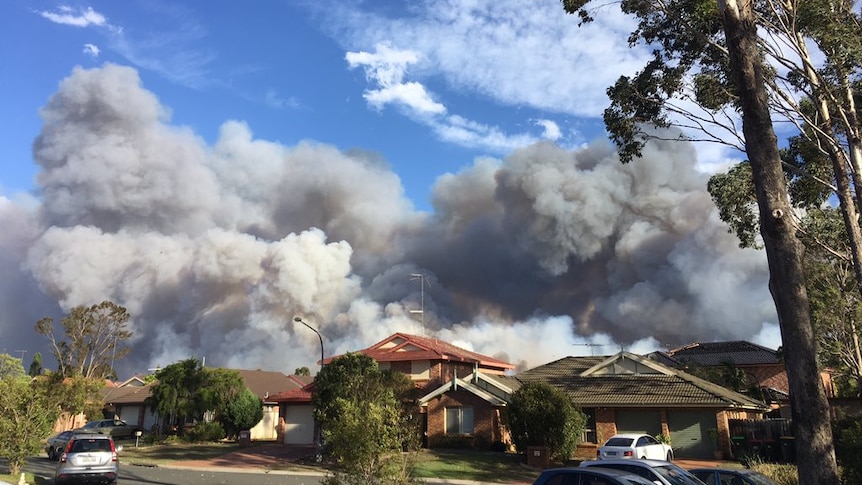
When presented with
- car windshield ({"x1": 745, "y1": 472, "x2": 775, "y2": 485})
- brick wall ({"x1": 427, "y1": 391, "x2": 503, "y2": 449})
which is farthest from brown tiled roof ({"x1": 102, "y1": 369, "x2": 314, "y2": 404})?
car windshield ({"x1": 745, "y1": 472, "x2": 775, "y2": 485})

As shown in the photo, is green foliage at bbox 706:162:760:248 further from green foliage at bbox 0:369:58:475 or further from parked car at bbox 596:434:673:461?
green foliage at bbox 0:369:58:475

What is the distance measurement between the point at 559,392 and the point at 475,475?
619cm

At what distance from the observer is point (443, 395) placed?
34312 millimetres

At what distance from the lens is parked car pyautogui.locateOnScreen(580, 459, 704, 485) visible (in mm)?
11805

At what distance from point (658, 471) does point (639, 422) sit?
2038cm

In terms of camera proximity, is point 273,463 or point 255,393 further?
point 255,393

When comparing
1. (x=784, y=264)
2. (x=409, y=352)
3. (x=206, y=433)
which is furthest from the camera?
(x=206, y=433)

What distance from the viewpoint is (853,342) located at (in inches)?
1145

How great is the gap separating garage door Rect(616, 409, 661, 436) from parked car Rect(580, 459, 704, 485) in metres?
19.3

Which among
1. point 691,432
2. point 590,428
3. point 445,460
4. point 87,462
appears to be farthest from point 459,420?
point 87,462

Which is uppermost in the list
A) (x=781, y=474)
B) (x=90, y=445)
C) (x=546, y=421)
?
(x=90, y=445)

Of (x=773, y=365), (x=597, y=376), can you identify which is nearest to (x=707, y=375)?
(x=597, y=376)

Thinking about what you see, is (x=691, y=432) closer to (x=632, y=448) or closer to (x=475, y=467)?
(x=632, y=448)

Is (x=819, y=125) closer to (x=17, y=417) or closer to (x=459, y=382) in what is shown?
(x=459, y=382)
